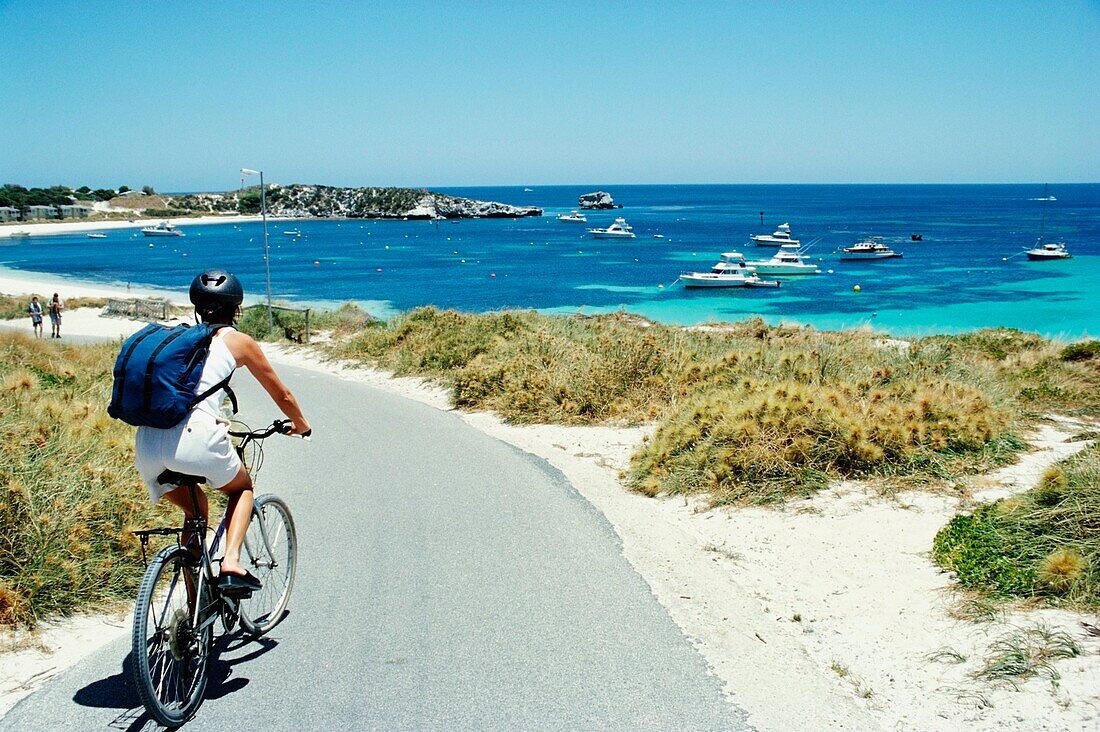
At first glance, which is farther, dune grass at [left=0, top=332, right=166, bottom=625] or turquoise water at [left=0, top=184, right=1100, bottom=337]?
turquoise water at [left=0, top=184, right=1100, bottom=337]

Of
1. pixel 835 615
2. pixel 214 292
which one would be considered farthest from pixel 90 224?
pixel 835 615

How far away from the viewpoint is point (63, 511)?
537cm

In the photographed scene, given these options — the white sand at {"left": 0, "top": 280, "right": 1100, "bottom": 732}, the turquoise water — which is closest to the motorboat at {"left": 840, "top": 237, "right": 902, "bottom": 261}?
the turquoise water

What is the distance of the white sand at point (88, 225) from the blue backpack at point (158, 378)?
154 m

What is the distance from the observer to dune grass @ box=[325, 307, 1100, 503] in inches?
328

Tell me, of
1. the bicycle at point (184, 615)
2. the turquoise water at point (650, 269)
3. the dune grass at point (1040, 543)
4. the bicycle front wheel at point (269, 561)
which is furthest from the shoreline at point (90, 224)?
the dune grass at point (1040, 543)

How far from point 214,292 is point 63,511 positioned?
246 cm

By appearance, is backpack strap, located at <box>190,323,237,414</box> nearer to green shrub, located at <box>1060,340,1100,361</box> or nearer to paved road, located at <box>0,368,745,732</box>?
paved road, located at <box>0,368,745,732</box>

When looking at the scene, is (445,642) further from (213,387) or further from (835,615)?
(835,615)

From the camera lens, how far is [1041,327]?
4609 cm

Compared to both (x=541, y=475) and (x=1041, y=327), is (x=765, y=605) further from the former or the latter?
(x=1041, y=327)

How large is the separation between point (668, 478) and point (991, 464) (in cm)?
334

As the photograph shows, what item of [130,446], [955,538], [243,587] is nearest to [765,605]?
[955,538]

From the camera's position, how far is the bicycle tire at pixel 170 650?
347cm
